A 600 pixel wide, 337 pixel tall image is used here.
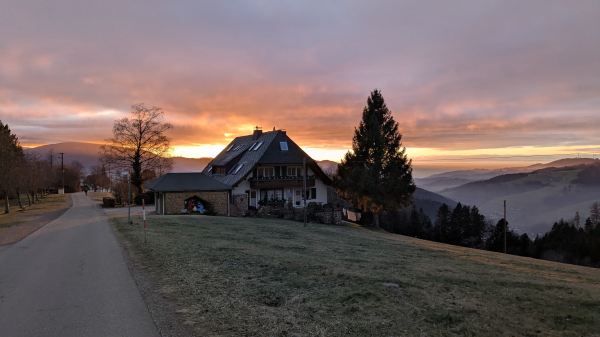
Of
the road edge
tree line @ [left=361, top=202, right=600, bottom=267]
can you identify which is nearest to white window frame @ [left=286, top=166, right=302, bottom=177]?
tree line @ [left=361, top=202, right=600, bottom=267]

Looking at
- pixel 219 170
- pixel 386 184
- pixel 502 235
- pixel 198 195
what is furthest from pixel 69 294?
pixel 502 235

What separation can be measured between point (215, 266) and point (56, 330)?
4659mm

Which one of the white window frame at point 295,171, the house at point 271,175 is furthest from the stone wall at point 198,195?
the white window frame at point 295,171

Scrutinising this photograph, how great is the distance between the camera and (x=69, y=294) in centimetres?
813

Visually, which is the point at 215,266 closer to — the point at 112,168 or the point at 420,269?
the point at 420,269

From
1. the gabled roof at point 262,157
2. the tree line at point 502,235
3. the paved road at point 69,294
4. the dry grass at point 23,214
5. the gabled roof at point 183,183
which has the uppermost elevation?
the gabled roof at point 262,157

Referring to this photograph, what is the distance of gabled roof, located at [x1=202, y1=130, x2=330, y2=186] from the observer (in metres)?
41.6

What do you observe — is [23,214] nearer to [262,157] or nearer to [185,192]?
[185,192]

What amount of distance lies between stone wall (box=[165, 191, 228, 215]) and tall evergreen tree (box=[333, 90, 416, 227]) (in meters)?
17.5

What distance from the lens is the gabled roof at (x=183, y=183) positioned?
108 feet

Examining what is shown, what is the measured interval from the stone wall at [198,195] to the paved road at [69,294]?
1816 centimetres

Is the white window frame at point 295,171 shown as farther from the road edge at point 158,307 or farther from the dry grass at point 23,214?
the road edge at point 158,307

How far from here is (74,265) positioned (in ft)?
36.4

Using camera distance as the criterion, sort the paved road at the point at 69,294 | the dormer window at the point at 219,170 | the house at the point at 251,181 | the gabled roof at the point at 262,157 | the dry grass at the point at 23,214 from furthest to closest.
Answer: the dormer window at the point at 219,170 < the gabled roof at the point at 262,157 < the house at the point at 251,181 < the dry grass at the point at 23,214 < the paved road at the point at 69,294
